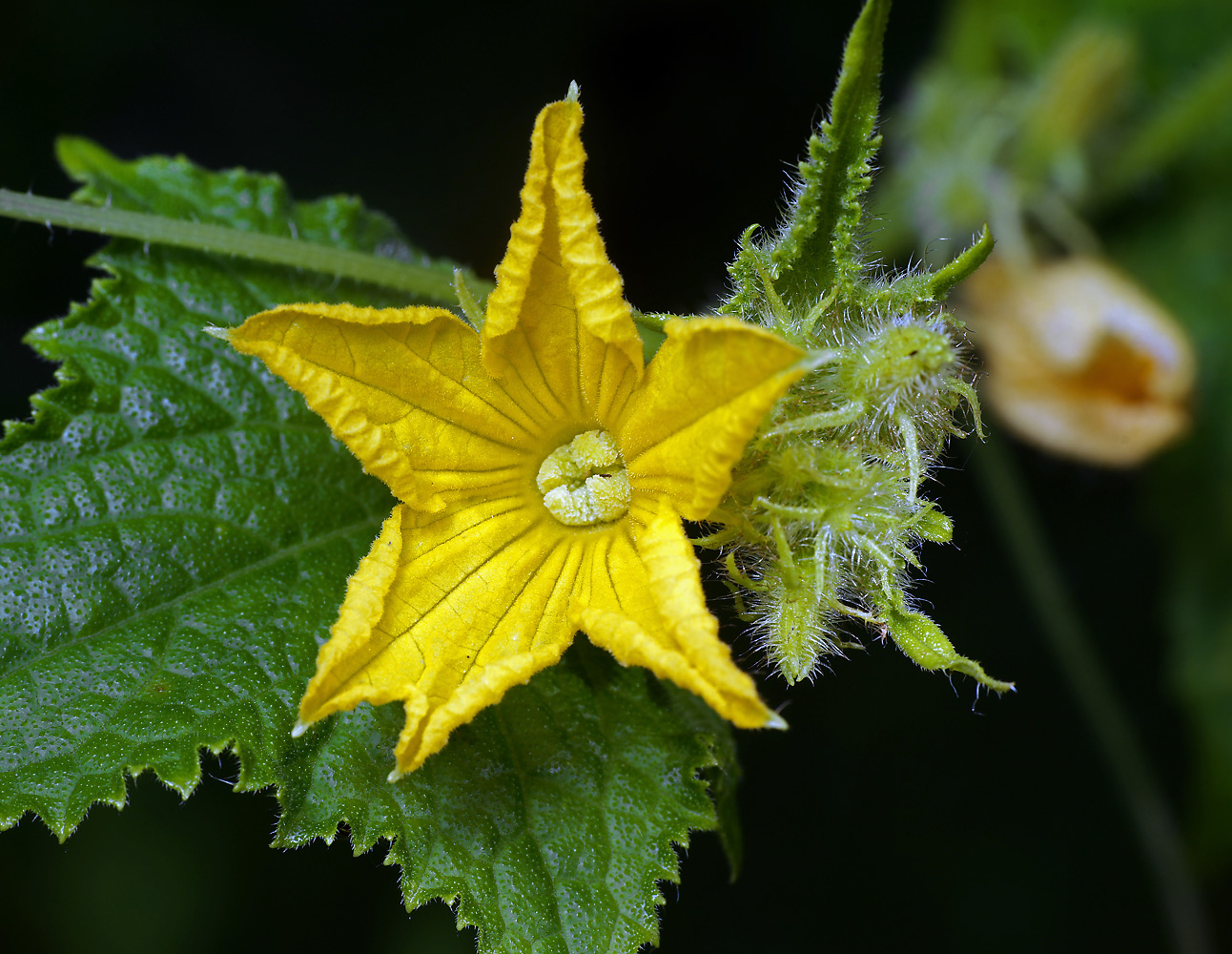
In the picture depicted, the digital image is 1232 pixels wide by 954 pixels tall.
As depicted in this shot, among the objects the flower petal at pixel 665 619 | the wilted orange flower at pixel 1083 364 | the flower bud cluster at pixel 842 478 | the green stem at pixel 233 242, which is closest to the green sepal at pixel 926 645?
the flower bud cluster at pixel 842 478

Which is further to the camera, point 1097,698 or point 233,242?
point 1097,698

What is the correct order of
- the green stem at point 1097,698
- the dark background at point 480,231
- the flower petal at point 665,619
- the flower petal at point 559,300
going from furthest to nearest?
the green stem at point 1097,698 < the dark background at point 480,231 < the flower petal at point 559,300 < the flower petal at point 665,619

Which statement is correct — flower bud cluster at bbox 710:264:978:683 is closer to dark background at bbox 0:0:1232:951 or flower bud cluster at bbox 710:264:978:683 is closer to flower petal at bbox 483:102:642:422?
flower petal at bbox 483:102:642:422

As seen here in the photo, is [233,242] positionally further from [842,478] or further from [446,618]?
[842,478]

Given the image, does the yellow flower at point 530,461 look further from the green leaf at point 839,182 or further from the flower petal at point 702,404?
the green leaf at point 839,182

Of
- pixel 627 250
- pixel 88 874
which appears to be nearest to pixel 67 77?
pixel 627 250

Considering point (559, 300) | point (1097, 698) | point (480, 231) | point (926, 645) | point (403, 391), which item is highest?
point (480, 231)

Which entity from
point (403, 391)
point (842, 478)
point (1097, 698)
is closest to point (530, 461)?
point (403, 391)
